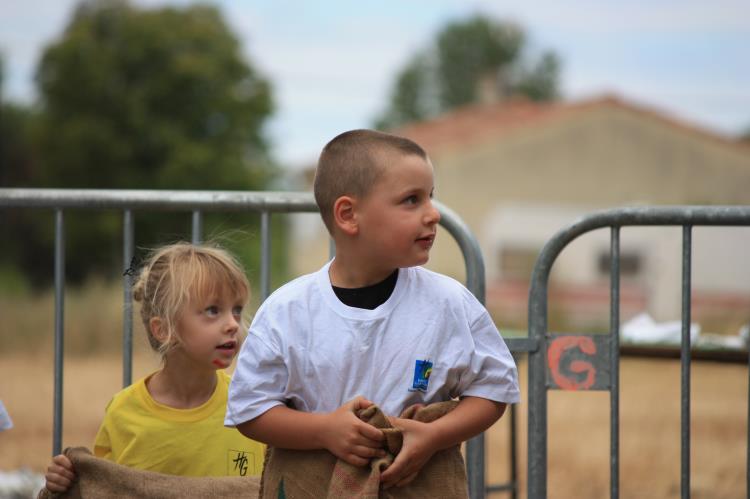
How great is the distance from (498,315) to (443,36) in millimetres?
32013

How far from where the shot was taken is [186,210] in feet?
12.1

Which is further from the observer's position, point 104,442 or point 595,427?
point 595,427

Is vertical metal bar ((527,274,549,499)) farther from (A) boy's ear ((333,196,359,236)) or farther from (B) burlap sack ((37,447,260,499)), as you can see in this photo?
(A) boy's ear ((333,196,359,236))

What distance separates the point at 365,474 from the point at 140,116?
30.9m

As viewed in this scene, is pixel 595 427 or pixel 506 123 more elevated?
pixel 506 123

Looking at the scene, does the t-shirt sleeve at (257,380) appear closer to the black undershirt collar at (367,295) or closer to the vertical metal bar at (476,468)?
the black undershirt collar at (367,295)

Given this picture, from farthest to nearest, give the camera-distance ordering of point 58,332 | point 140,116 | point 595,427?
point 140,116 → point 595,427 → point 58,332

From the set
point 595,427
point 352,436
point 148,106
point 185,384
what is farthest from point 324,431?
point 148,106

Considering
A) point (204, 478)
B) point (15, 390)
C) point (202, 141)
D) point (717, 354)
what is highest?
point (202, 141)

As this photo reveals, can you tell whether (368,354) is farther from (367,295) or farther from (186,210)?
(186,210)

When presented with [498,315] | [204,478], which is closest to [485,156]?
[498,315]

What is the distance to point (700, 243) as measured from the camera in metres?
25.4

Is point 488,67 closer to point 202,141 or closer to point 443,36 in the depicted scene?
point 443,36

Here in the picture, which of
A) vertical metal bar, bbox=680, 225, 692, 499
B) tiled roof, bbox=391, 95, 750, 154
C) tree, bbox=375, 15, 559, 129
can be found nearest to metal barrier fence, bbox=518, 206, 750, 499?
vertical metal bar, bbox=680, 225, 692, 499
